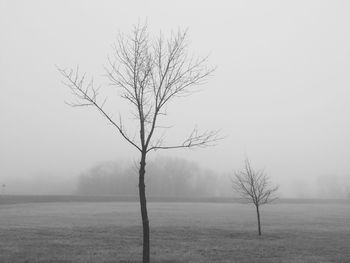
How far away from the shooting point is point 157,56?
14094mm

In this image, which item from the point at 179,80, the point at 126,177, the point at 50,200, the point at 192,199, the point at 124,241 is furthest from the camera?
the point at 126,177

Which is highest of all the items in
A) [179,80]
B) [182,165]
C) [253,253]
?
[182,165]

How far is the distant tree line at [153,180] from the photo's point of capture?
14362 cm

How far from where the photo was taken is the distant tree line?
14362 centimetres

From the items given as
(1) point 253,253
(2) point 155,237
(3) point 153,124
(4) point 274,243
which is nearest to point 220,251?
(1) point 253,253

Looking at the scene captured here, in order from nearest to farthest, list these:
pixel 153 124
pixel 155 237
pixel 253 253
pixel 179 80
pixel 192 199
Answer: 1. pixel 153 124
2. pixel 179 80
3. pixel 253 253
4. pixel 155 237
5. pixel 192 199

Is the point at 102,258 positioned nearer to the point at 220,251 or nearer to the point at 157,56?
the point at 220,251

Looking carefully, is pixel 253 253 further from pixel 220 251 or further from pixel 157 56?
pixel 157 56

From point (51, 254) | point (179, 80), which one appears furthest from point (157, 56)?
point (51, 254)

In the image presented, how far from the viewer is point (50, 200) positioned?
278ft

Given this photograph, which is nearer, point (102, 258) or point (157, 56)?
point (157, 56)

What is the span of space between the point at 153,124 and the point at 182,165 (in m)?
139

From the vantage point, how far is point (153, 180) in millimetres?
144625

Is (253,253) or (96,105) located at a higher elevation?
(96,105)
